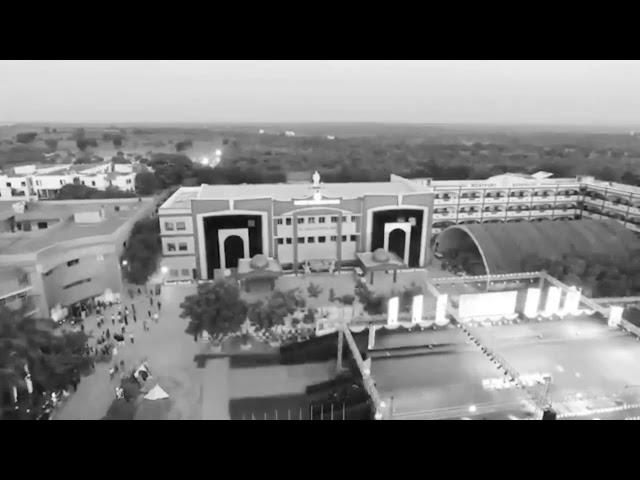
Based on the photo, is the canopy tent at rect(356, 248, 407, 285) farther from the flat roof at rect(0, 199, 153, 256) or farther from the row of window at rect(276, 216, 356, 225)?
the flat roof at rect(0, 199, 153, 256)

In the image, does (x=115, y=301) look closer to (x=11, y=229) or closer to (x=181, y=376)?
(x=181, y=376)

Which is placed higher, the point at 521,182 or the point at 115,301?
the point at 521,182

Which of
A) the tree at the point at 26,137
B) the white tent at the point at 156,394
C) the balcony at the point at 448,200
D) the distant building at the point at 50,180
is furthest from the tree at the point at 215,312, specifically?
the tree at the point at 26,137

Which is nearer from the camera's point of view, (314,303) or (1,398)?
(1,398)

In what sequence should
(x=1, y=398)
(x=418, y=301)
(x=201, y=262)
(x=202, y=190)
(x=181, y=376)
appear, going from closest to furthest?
(x=1, y=398)
(x=181, y=376)
(x=418, y=301)
(x=201, y=262)
(x=202, y=190)

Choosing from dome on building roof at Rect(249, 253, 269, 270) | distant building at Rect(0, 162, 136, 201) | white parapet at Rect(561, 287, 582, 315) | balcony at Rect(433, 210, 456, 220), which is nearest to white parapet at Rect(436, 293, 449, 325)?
white parapet at Rect(561, 287, 582, 315)
